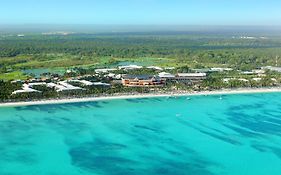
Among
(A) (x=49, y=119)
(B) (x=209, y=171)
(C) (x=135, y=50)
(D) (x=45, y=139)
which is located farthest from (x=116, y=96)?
(C) (x=135, y=50)

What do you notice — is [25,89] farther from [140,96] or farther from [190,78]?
[190,78]

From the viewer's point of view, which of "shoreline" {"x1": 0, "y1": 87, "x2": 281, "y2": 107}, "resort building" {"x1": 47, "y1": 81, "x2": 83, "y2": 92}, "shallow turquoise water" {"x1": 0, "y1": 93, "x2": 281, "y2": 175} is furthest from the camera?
"resort building" {"x1": 47, "y1": 81, "x2": 83, "y2": 92}

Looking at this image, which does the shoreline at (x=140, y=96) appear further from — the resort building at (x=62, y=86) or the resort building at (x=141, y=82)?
the resort building at (x=141, y=82)

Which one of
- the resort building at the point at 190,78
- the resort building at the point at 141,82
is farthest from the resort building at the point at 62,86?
the resort building at the point at 190,78

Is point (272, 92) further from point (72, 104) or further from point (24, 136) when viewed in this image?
point (24, 136)

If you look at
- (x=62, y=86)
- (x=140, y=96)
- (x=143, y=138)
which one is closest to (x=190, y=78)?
(x=140, y=96)

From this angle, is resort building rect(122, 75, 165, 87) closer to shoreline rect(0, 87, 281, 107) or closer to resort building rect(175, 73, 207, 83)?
resort building rect(175, 73, 207, 83)

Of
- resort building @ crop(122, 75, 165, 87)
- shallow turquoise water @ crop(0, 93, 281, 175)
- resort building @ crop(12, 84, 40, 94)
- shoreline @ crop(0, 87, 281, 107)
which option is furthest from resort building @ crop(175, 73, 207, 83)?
resort building @ crop(12, 84, 40, 94)

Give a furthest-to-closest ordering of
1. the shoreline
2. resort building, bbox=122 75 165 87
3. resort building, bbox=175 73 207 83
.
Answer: resort building, bbox=175 73 207 83 < resort building, bbox=122 75 165 87 < the shoreline

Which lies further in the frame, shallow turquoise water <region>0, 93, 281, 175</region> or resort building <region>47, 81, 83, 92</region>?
resort building <region>47, 81, 83, 92</region>
